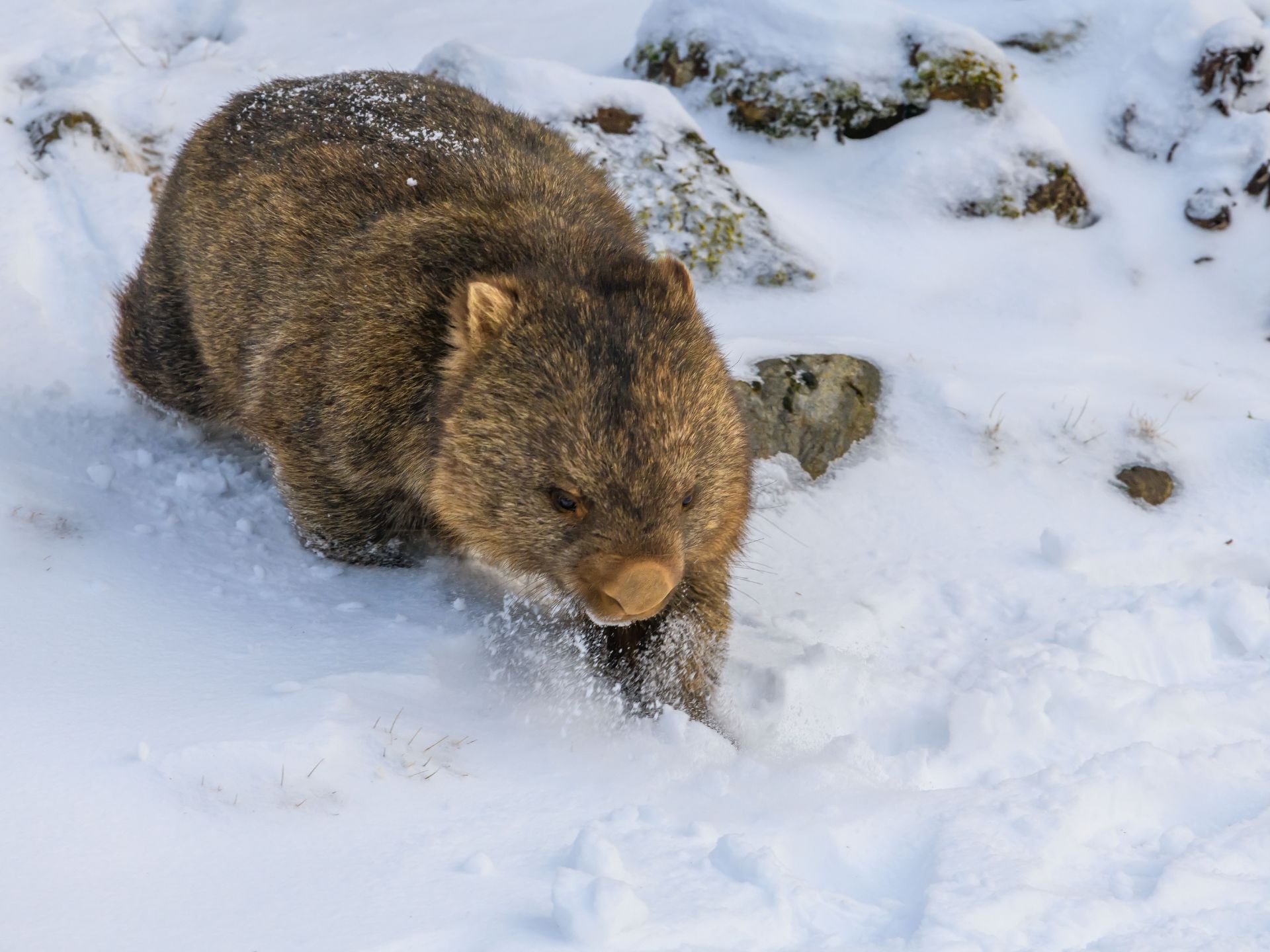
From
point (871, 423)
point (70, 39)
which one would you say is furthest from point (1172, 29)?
point (70, 39)

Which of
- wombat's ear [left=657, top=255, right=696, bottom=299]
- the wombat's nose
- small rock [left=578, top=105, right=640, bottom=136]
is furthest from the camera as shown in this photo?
small rock [left=578, top=105, right=640, bottom=136]

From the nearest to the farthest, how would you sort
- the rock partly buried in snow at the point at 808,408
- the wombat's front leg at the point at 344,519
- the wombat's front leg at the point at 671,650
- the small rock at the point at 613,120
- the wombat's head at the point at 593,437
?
the wombat's head at the point at 593,437 < the wombat's front leg at the point at 671,650 < the wombat's front leg at the point at 344,519 < the rock partly buried in snow at the point at 808,408 < the small rock at the point at 613,120

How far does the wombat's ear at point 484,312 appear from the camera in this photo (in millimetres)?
3416

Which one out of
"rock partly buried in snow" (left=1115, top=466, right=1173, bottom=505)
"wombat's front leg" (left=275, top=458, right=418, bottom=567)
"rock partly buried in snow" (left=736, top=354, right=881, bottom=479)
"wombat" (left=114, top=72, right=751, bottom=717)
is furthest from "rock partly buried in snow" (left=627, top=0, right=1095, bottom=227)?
"wombat's front leg" (left=275, top=458, right=418, bottom=567)

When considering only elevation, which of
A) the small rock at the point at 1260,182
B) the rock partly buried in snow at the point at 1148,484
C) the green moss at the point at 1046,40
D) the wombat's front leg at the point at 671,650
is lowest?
the rock partly buried in snow at the point at 1148,484

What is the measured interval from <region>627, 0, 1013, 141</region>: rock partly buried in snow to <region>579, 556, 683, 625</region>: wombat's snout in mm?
5199

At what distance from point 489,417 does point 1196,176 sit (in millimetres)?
6175

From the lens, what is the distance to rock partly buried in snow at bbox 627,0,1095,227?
7.37m

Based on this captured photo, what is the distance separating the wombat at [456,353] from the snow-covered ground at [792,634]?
34cm

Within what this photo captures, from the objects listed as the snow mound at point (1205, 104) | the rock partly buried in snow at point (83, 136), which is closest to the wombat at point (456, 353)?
the rock partly buried in snow at point (83, 136)

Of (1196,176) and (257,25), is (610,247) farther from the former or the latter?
(257,25)

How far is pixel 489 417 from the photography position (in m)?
3.42

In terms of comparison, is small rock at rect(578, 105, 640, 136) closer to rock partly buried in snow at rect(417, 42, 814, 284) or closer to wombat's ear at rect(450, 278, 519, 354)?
rock partly buried in snow at rect(417, 42, 814, 284)

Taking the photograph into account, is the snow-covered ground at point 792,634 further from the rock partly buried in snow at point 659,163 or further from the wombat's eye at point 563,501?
the wombat's eye at point 563,501
